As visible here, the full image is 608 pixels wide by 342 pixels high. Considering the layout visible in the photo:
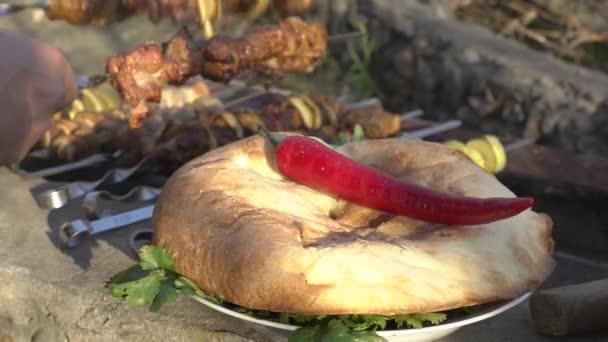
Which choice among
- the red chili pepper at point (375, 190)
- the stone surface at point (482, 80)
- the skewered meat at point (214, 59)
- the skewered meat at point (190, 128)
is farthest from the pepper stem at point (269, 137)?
the stone surface at point (482, 80)

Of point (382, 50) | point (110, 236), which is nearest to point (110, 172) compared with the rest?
point (110, 236)

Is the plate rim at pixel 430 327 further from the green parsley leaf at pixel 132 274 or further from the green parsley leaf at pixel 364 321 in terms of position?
the green parsley leaf at pixel 132 274

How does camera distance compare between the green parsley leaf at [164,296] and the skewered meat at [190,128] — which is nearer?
the green parsley leaf at [164,296]

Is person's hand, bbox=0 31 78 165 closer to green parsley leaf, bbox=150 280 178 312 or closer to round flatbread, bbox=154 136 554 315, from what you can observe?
round flatbread, bbox=154 136 554 315

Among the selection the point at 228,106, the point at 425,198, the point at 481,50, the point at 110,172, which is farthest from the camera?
the point at 481,50

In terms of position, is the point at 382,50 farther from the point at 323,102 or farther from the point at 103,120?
the point at 103,120

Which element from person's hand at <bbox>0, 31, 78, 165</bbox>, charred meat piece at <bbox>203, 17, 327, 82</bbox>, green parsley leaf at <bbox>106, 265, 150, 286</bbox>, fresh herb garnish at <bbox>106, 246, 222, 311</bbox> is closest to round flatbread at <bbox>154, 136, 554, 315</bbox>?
fresh herb garnish at <bbox>106, 246, 222, 311</bbox>
